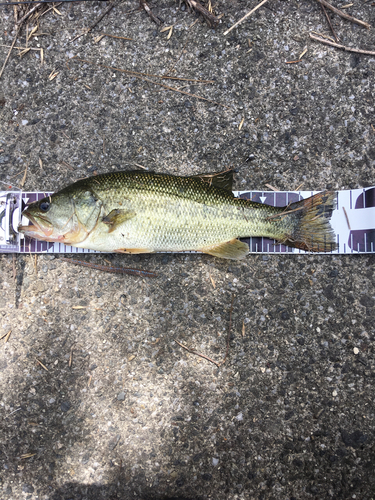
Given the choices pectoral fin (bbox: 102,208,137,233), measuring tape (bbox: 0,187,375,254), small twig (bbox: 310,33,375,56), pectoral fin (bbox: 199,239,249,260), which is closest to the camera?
pectoral fin (bbox: 102,208,137,233)

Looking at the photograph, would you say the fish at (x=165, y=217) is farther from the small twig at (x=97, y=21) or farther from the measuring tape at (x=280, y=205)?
the small twig at (x=97, y=21)

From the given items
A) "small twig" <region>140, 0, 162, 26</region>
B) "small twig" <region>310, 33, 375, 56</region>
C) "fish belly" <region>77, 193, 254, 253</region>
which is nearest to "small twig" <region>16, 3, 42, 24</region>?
"small twig" <region>140, 0, 162, 26</region>

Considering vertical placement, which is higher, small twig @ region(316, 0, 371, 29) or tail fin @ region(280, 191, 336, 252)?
small twig @ region(316, 0, 371, 29)

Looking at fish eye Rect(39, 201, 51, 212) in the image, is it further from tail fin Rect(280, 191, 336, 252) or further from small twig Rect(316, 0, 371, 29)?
small twig Rect(316, 0, 371, 29)

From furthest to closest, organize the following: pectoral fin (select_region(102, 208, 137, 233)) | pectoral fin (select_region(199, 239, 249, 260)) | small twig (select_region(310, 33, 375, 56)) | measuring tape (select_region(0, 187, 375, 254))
A: 1. small twig (select_region(310, 33, 375, 56))
2. measuring tape (select_region(0, 187, 375, 254))
3. pectoral fin (select_region(199, 239, 249, 260))
4. pectoral fin (select_region(102, 208, 137, 233))

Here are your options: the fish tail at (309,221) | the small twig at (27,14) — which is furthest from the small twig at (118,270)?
the small twig at (27,14)

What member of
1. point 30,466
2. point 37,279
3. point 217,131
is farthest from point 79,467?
point 217,131

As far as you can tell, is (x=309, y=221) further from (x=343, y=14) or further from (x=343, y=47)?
(x=343, y=14)
